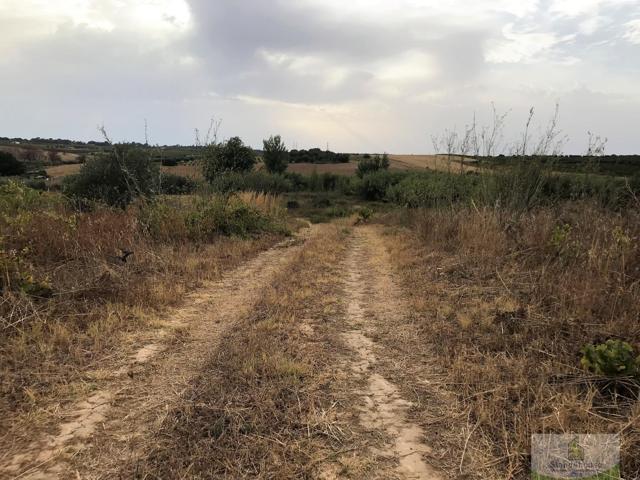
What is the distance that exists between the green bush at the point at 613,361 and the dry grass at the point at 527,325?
95mm

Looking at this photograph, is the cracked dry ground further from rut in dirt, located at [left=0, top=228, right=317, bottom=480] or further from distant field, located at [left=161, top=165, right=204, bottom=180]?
distant field, located at [left=161, top=165, right=204, bottom=180]

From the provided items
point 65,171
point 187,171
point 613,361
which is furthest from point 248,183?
point 613,361

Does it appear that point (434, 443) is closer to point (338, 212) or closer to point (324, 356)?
point (324, 356)

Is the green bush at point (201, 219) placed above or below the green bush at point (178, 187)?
below

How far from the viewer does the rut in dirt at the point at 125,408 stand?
242cm

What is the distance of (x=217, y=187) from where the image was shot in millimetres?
12734

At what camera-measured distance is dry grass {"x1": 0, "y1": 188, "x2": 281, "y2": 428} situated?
354 cm

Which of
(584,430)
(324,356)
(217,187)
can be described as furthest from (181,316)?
(217,187)

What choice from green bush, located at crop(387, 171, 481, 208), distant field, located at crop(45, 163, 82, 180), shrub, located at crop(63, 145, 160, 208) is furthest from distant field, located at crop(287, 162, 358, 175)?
shrub, located at crop(63, 145, 160, 208)

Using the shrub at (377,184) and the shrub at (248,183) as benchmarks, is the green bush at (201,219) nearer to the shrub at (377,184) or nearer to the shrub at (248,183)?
the shrub at (248,183)

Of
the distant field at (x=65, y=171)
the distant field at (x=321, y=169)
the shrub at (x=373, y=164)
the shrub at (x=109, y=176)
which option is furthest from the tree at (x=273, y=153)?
the shrub at (x=109, y=176)

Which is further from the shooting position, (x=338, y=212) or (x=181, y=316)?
(x=338, y=212)

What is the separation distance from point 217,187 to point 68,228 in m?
6.32

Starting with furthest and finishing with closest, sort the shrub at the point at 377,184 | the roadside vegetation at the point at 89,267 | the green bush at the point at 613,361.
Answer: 1. the shrub at the point at 377,184
2. the roadside vegetation at the point at 89,267
3. the green bush at the point at 613,361
